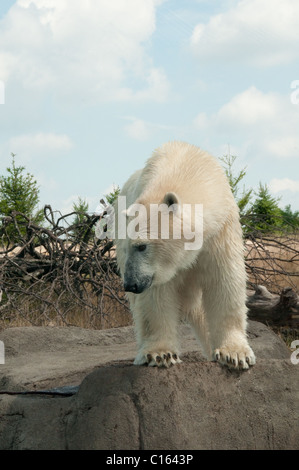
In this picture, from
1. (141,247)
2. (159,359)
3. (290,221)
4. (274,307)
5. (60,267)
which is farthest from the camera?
(290,221)

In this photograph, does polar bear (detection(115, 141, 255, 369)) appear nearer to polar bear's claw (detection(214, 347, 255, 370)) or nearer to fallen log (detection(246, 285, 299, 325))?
polar bear's claw (detection(214, 347, 255, 370))

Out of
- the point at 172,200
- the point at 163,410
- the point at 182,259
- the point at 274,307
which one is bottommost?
the point at 163,410

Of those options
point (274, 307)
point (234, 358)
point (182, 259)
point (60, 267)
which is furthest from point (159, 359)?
point (60, 267)

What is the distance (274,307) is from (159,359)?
3471mm

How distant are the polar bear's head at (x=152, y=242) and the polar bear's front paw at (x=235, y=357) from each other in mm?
738

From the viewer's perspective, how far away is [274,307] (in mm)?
6535

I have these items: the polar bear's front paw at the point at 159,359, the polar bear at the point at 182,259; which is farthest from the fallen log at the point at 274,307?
the polar bear's front paw at the point at 159,359

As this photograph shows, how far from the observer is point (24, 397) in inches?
145

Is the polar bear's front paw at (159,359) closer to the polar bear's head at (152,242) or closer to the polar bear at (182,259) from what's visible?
the polar bear at (182,259)

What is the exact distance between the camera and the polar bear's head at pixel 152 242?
3.03 m

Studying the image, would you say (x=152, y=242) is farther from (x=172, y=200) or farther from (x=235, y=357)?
(x=235, y=357)

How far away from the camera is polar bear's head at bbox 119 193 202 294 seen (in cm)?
303

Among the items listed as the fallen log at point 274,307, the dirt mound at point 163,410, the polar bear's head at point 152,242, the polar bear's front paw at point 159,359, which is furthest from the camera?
the fallen log at point 274,307
